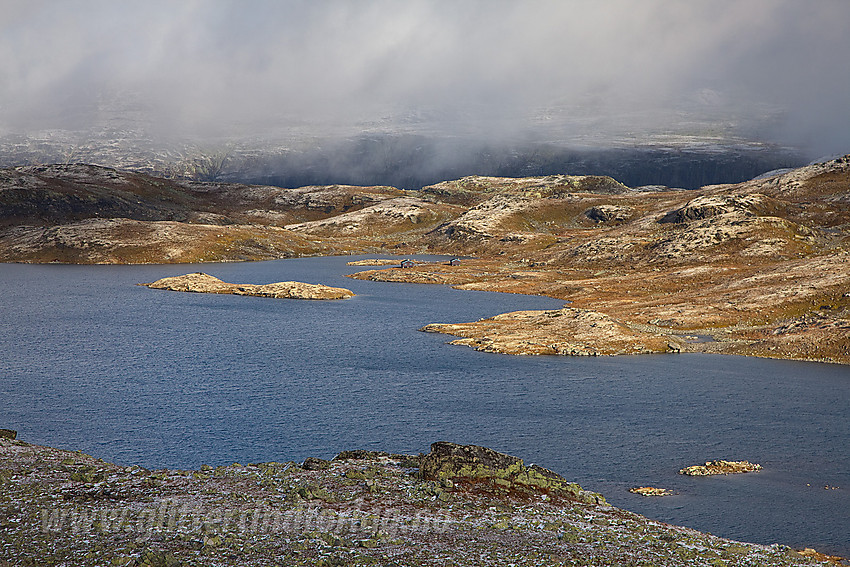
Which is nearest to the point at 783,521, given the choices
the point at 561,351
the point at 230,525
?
the point at 230,525

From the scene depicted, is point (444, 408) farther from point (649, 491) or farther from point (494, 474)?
point (494, 474)

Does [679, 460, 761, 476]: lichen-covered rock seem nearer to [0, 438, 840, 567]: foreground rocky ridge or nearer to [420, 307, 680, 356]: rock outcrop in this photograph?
[0, 438, 840, 567]: foreground rocky ridge

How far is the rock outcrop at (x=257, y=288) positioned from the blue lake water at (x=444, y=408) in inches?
1530

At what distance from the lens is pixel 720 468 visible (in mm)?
51156

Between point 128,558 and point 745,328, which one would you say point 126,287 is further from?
point 128,558

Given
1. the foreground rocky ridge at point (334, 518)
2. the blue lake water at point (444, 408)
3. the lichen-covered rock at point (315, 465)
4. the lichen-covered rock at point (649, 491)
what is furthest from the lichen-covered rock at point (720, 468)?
the lichen-covered rock at point (315, 465)

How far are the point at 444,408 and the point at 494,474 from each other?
26760 millimetres

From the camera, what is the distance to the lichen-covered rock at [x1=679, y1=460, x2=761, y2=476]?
165ft

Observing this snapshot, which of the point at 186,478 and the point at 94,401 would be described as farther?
the point at 94,401

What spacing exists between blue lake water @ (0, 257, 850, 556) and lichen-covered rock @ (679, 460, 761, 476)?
95cm

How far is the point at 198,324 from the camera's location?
117188 mm

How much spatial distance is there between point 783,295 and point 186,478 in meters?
101

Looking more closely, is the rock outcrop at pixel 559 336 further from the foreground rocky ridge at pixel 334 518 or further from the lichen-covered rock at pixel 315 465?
the lichen-covered rock at pixel 315 465

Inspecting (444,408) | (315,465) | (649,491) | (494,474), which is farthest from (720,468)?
(315,465)
